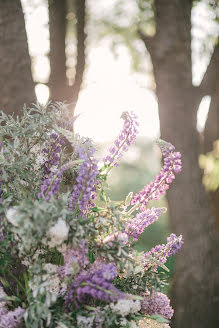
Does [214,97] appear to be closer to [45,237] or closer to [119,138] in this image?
[119,138]

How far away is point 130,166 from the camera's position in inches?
1013

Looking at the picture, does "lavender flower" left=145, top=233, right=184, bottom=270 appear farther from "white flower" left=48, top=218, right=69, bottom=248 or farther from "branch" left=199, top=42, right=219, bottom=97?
"branch" left=199, top=42, right=219, bottom=97

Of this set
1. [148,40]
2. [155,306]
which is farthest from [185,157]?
[155,306]

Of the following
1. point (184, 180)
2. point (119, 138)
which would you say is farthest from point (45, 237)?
point (184, 180)

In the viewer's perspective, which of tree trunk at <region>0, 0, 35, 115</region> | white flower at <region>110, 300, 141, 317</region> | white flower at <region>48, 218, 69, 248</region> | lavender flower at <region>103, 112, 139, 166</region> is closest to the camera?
white flower at <region>48, 218, 69, 248</region>

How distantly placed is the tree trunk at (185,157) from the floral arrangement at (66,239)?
2182 mm

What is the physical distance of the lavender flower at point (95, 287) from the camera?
3.55 feet

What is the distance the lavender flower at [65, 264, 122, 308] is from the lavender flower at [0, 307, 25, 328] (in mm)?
140

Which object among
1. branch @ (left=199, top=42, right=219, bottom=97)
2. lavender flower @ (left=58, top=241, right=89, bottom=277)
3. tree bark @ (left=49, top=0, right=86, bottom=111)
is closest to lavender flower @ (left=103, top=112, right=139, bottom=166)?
lavender flower @ (left=58, top=241, right=89, bottom=277)

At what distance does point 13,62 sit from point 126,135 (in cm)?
107

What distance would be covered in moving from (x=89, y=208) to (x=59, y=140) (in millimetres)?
261

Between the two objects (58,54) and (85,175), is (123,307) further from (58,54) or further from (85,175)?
(58,54)

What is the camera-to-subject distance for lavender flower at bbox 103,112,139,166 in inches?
51.5

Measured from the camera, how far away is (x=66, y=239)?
42.8 inches
